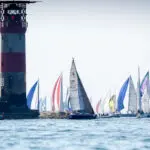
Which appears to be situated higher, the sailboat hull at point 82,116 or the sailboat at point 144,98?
the sailboat at point 144,98

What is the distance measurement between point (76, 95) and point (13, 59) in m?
12.3

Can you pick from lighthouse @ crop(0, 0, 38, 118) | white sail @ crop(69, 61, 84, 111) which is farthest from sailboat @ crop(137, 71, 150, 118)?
white sail @ crop(69, 61, 84, 111)

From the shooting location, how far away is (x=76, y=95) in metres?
129

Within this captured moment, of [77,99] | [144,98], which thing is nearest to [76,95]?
[77,99]

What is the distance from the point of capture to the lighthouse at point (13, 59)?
136250 mm

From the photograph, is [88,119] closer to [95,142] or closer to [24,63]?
[24,63]

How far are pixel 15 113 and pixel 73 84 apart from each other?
53.7 ft

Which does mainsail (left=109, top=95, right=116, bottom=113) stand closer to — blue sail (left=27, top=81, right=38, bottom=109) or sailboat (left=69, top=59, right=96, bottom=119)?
blue sail (left=27, top=81, right=38, bottom=109)

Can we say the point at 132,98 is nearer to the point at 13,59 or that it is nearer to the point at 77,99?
the point at 13,59

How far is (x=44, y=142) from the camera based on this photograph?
67000 mm

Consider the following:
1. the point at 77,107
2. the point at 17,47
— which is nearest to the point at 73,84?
the point at 77,107

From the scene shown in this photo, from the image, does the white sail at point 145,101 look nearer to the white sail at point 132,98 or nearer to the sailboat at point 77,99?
the white sail at point 132,98

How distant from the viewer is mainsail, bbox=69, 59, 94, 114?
12862 cm

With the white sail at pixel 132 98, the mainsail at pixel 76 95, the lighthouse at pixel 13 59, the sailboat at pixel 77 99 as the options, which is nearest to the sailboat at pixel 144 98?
the white sail at pixel 132 98
